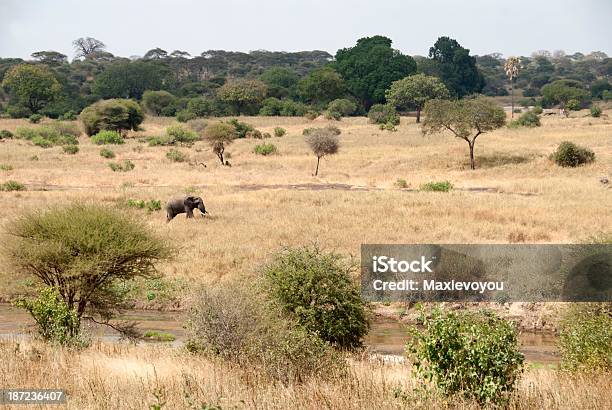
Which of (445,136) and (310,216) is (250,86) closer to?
(445,136)

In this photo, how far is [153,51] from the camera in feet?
612

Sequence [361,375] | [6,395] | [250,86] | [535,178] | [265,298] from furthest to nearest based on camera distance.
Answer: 1. [250,86]
2. [535,178]
3. [265,298]
4. [361,375]
5. [6,395]

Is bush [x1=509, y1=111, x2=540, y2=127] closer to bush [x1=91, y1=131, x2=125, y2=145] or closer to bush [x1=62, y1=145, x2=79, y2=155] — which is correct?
bush [x1=91, y1=131, x2=125, y2=145]

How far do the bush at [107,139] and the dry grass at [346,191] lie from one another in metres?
2.05

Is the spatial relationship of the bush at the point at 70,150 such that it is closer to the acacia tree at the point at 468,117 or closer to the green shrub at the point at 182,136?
the green shrub at the point at 182,136

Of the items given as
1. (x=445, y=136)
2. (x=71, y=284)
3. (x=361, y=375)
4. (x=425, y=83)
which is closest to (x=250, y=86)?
(x=425, y=83)

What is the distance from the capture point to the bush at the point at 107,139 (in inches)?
2832

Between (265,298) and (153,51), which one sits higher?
(153,51)

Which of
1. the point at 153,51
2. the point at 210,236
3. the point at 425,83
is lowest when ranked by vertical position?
the point at 210,236

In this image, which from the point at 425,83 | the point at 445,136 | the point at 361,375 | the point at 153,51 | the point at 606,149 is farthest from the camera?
the point at 153,51

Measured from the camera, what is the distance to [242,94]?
102m

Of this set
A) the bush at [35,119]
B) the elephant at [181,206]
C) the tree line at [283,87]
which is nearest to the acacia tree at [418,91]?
the tree line at [283,87]

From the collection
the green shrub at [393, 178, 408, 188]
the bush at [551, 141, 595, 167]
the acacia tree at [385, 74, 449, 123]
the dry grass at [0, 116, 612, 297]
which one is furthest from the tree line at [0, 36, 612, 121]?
the green shrub at [393, 178, 408, 188]

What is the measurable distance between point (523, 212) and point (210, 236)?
527 inches
